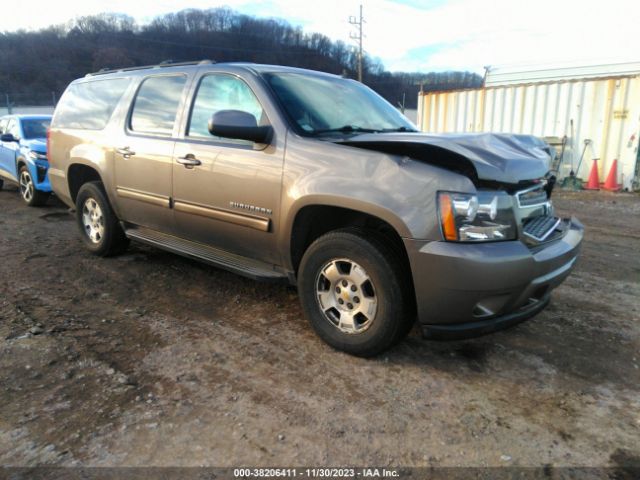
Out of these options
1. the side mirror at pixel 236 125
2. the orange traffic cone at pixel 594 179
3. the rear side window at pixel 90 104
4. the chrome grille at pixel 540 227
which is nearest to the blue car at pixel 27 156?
the rear side window at pixel 90 104

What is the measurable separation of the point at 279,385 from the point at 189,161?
1.94 m

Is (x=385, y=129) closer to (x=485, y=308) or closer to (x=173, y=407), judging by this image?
(x=485, y=308)

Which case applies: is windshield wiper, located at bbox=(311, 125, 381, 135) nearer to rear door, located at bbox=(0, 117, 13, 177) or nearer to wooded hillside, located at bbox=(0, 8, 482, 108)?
rear door, located at bbox=(0, 117, 13, 177)

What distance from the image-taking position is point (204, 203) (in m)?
3.77

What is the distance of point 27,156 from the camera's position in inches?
329

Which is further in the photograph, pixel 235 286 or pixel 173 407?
pixel 235 286

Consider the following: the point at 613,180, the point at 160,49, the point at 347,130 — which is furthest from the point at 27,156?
the point at 160,49

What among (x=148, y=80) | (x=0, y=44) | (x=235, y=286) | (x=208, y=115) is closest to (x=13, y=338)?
(x=235, y=286)

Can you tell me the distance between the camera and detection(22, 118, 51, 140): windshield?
893cm

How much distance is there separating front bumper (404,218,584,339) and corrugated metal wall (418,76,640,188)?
749 cm

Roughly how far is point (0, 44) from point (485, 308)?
5925 cm

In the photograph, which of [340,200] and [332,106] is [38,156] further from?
[340,200]

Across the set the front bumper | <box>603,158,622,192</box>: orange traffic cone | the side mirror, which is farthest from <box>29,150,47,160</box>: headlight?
<box>603,158,622,192</box>: orange traffic cone

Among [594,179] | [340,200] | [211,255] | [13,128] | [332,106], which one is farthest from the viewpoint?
[594,179]
